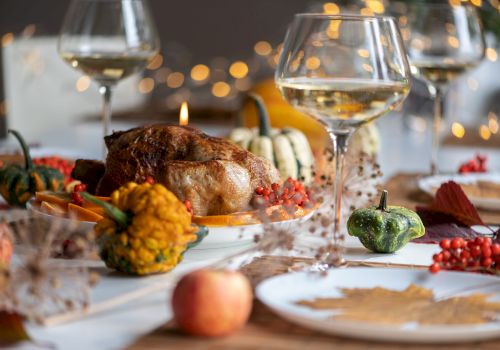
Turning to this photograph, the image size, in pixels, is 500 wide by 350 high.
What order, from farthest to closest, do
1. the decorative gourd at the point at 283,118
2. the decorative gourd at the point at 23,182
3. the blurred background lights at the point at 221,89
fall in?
1. the blurred background lights at the point at 221,89
2. the decorative gourd at the point at 283,118
3. the decorative gourd at the point at 23,182

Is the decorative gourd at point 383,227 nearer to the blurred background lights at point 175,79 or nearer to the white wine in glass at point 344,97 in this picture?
the white wine in glass at point 344,97

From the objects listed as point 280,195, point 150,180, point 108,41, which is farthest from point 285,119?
point 150,180

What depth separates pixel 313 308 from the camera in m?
0.84

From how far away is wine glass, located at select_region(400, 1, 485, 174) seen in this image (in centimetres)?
181

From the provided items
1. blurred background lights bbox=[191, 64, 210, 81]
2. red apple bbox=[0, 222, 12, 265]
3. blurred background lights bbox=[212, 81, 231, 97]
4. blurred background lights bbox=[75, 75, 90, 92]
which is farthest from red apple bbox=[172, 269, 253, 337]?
blurred background lights bbox=[191, 64, 210, 81]

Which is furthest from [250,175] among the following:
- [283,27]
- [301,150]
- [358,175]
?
[283,27]

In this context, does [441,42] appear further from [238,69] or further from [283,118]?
[238,69]

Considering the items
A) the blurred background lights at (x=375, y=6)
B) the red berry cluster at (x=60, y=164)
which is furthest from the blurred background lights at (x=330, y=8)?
the red berry cluster at (x=60, y=164)

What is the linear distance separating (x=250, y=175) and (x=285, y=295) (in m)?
0.32

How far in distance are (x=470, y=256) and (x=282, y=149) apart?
1.92ft

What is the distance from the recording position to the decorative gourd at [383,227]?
3.80 feet

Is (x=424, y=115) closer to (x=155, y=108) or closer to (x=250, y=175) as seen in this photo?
(x=155, y=108)

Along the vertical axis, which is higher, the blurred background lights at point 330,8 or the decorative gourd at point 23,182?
the blurred background lights at point 330,8

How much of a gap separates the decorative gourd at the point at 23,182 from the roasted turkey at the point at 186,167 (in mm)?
109
